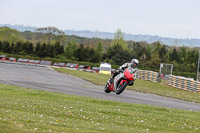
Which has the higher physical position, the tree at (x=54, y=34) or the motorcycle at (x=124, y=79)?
the tree at (x=54, y=34)

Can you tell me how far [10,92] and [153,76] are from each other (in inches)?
1467

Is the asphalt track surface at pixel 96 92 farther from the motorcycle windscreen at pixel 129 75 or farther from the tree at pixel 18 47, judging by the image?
the tree at pixel 18 47

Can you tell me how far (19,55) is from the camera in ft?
309

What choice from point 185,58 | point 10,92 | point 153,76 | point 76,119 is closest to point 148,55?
point 185,58

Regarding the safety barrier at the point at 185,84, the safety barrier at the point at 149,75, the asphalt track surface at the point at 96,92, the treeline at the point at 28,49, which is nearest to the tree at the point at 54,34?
the treeline at the point at 28,49

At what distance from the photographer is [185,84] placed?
45.9 m

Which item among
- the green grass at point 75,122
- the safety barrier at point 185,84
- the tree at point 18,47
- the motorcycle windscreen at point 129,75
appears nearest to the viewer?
the green grass at point 75,122

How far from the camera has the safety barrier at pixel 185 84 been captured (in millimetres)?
43556

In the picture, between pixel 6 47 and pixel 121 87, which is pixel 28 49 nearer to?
pixel 6 47

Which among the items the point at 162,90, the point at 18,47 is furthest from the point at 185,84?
the point at 18,47

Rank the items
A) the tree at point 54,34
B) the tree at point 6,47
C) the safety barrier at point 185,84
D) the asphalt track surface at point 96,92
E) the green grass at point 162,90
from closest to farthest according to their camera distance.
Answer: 1. the asphalt track surface at point 96,92
2. the green grass at point 162,90
3. the safety barrier at point 185,84
4. the tree at point 6,47
5. the tree at point 54,34

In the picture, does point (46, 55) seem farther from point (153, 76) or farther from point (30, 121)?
point (30, 121)

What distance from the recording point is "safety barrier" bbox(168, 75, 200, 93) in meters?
43.6

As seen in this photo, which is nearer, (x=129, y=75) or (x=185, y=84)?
(x=129, y=75)
